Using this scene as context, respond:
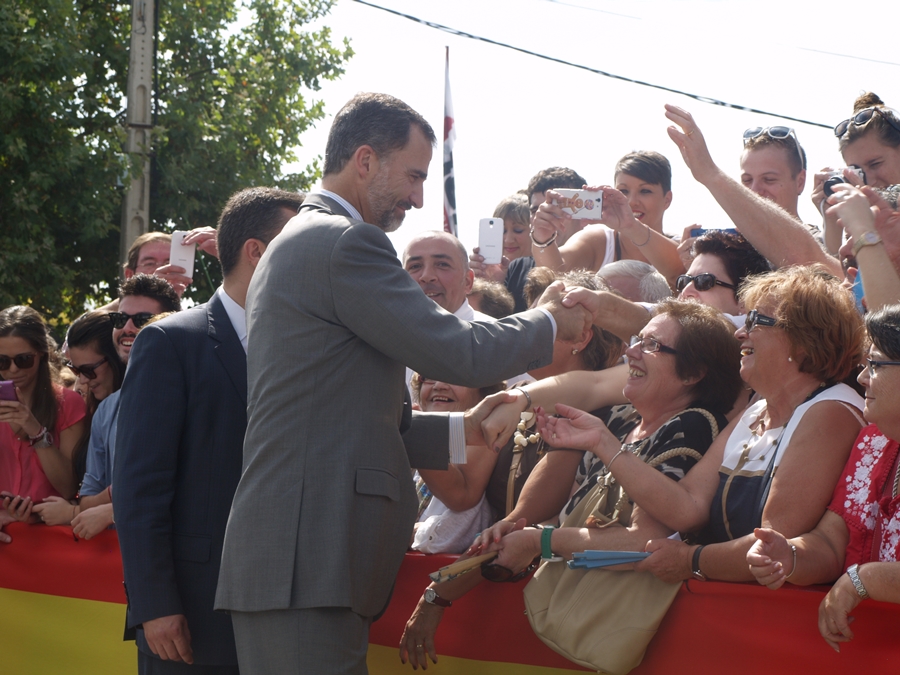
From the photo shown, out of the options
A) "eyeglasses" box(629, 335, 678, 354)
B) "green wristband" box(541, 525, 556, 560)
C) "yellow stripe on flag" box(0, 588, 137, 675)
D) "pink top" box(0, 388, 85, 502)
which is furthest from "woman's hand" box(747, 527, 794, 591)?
"pink top" box(0, 388, 85, 502)

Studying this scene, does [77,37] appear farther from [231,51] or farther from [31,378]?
[31,378]

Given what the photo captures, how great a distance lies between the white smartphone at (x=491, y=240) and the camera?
19.3 feet

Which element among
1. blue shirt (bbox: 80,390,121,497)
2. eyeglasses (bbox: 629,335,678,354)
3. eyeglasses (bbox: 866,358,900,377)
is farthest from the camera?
blue shirt (bbox: 80,390,121,497)

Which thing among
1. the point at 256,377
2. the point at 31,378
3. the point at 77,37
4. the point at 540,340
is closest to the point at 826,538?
the point at 540,340

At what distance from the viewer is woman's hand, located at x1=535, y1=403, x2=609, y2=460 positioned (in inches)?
118

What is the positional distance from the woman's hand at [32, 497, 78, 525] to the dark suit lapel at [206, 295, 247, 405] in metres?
1.84

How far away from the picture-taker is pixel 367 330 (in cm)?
262

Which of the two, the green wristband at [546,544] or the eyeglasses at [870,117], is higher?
the eyeglasses at [870,117]

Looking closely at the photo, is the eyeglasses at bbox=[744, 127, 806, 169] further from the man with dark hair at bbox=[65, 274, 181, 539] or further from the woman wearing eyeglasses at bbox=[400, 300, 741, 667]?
the man with dark hair at bbox=[65, 274, 181, 539]

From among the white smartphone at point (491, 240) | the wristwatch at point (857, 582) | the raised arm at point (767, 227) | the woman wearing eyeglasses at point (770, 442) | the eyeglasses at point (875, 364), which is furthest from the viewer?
the white smartphone at point (491, 240)

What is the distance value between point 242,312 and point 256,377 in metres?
0.64

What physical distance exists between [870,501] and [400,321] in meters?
1.34

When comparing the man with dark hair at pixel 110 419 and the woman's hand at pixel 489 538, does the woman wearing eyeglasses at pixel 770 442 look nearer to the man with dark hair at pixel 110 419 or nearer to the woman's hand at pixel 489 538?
the woman's hand at pixel 489 538

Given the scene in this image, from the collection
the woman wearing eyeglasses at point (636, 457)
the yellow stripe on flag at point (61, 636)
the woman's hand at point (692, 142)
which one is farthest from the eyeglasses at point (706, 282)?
the yellow stripe on flag at point (61, 636)
